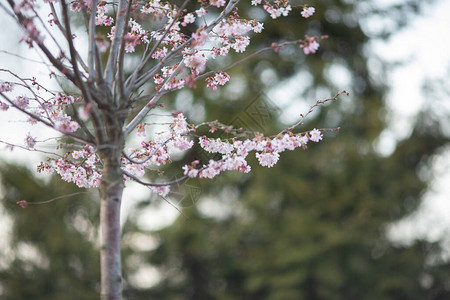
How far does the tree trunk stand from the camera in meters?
2.06

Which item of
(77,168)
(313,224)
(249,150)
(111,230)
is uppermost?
(313,224)

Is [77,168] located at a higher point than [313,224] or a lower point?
lower

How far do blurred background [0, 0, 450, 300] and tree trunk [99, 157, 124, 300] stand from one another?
18.2ft

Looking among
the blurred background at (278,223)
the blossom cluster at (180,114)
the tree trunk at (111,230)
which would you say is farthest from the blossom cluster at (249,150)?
the blurred background at (278,223)

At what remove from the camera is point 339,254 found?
8289mm

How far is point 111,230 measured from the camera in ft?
6.86

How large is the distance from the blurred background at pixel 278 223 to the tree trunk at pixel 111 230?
18.2 feet

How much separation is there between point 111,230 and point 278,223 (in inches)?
263

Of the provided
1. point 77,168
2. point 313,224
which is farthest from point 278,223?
point 77,168

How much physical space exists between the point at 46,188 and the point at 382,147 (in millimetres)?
6138

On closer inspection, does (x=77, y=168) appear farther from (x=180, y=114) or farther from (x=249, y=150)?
(x=249, y=150)

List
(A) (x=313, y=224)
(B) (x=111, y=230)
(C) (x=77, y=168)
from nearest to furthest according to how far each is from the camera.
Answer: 1. (B) (x=111, y=230)
2. (C) (x=77, y=168)
3. (A) (x=313, y=224)

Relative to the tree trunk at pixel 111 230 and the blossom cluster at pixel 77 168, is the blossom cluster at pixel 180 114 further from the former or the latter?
the tree trunk at pixel 111 230

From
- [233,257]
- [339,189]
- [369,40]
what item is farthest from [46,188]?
[369,40]
